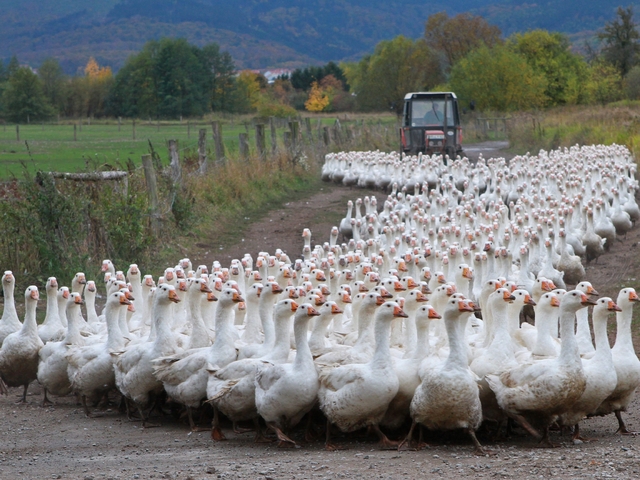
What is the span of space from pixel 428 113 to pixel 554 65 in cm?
3515

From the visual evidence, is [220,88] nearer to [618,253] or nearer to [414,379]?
[618,253]

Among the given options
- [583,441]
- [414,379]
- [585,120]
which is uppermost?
[585,120]

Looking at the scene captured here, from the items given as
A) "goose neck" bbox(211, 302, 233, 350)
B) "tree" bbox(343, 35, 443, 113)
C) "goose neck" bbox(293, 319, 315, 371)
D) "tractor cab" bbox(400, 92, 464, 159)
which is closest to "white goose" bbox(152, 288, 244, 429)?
"goose neck" bbox(211, 302, 233, 350)

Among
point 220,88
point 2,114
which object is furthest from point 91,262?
point 220,88

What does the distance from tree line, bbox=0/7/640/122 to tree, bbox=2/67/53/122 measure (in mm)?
72

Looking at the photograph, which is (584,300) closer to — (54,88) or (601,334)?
(601,334)

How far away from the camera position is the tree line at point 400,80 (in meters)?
55.5

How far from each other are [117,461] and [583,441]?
354cm

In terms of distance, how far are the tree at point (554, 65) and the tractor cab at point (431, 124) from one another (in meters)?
31.8

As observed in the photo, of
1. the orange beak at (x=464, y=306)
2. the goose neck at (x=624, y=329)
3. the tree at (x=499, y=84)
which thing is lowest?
the goose neck at (x=624, y=329)

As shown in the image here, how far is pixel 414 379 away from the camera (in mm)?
7395

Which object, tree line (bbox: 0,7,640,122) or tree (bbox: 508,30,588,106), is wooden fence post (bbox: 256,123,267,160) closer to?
tree line (bbox: 0,7,640,122)

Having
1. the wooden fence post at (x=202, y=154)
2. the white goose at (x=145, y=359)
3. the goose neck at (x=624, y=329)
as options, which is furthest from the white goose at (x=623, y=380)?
the wooden fence post at (x=202, y=154)

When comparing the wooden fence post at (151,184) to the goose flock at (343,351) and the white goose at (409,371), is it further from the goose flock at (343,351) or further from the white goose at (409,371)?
the white goose at (409,371)
